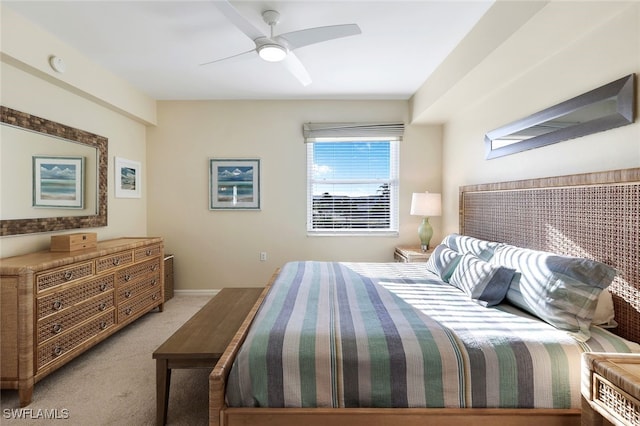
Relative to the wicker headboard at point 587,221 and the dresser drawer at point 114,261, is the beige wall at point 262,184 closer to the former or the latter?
the dresser drawer at point 114,261

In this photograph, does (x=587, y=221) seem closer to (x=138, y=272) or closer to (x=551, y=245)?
(x=551, y=245)

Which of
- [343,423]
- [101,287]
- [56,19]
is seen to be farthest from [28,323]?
[56,19]

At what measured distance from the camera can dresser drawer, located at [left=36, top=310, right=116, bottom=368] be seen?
78.7 inches

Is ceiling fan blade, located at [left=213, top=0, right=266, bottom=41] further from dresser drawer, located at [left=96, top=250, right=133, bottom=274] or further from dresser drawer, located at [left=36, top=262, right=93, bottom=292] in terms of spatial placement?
dresser drawer, located at [left=96, top=250, right=133, bottom=274]

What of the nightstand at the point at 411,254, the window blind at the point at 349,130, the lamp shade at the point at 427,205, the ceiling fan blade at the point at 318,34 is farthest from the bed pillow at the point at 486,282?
the window blind at the point at 349,130

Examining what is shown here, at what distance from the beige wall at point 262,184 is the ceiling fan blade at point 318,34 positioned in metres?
1.87

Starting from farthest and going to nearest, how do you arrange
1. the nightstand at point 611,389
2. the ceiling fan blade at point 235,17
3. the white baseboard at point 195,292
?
1. the white baseboard at point 195,292
2. the ceiling fan blade at point 235,17
3. the nightstand at point 611,389

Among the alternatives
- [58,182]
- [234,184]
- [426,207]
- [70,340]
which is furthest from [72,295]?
[426,207]

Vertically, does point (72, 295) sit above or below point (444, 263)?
below

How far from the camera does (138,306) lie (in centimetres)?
307

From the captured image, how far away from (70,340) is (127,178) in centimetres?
204

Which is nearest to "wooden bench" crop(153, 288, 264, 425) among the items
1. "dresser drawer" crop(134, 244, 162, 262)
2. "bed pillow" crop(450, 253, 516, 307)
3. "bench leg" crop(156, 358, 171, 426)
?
"bench leg" crop(156, 358, 171, 426)

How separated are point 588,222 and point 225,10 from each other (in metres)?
2.47

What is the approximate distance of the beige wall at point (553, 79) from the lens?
1.57 m
